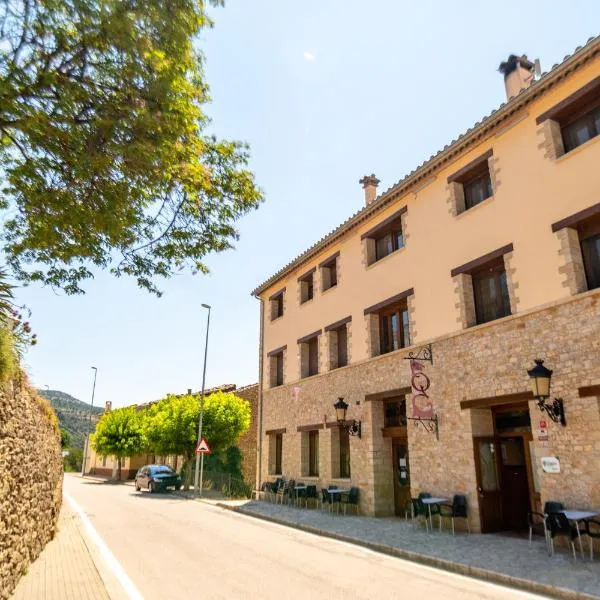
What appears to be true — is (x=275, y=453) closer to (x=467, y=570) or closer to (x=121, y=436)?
(x=467, y=570)

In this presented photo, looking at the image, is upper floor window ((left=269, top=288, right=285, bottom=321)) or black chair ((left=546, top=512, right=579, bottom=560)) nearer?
black chair ((left=546, top=512, right=579, bottom=560))

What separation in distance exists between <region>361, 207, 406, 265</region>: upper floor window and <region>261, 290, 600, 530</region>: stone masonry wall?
3506mm

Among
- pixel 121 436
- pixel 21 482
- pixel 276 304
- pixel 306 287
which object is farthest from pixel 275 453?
pixel 121 436

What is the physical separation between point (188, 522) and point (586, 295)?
11.7m

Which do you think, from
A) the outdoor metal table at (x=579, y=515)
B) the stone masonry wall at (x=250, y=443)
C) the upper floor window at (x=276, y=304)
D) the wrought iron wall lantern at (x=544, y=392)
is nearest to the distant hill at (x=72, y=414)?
the stone masonry wall at (x=250, y=443)

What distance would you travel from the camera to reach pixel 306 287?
20.9m

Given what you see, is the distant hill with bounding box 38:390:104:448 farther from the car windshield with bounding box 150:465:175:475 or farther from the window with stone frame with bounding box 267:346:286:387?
the window with stone frame with bounding box 267:346:286:387

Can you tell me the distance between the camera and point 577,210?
1015 centimetres

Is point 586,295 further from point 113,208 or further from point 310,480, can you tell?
point 310,480

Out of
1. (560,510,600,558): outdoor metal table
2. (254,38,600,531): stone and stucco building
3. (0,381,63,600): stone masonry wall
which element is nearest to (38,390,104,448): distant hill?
(254,38,600,531): stone and stucco building

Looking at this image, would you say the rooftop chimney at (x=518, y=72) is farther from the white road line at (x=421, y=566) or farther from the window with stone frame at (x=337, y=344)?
the white road line at (x=421, y=566)

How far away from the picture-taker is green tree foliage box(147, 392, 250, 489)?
24797mm

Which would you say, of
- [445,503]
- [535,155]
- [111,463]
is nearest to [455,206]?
[535,155]

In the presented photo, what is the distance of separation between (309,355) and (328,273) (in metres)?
3.42
